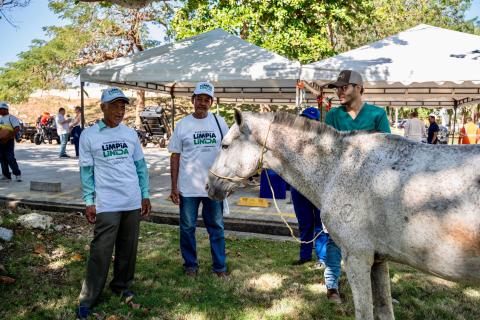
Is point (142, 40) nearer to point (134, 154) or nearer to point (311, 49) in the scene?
point (311, 49)

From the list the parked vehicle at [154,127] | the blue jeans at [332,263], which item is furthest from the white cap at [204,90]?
the parked vehicle at [154,127]

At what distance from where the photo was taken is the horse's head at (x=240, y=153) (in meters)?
3.21

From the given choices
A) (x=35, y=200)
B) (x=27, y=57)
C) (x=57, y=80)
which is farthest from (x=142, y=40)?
(x=35, y=200)

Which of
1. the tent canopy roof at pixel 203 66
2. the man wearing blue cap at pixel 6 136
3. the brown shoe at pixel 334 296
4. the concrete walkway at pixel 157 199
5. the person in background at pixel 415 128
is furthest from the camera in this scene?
the person in background at pixel 415 128

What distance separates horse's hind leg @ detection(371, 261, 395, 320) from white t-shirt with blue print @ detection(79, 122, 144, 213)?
2.27 metres

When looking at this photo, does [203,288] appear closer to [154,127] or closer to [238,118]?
[238,118]

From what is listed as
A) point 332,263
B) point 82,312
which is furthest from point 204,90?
point 82,312

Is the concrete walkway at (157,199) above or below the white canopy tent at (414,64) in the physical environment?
below

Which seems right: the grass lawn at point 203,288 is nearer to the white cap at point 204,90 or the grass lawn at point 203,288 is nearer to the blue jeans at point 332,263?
the blue jeans at point 332,263

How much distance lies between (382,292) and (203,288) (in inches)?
77.1

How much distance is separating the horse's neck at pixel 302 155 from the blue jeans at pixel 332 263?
3.23 ft

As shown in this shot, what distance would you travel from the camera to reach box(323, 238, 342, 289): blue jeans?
12.5ft

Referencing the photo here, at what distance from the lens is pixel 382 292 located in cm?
308

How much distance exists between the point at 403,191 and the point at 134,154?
2.59 meters
